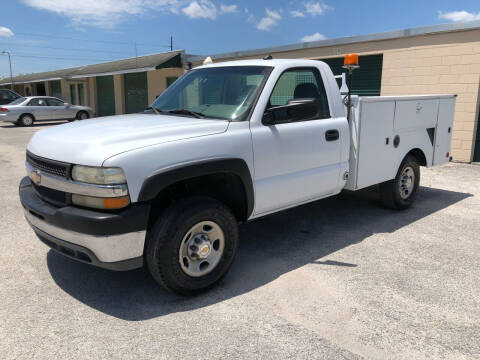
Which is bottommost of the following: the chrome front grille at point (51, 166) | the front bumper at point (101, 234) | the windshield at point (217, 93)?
the front bumper at point (101, 234)

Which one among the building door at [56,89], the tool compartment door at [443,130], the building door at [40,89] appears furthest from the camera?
the building door at [40,89]

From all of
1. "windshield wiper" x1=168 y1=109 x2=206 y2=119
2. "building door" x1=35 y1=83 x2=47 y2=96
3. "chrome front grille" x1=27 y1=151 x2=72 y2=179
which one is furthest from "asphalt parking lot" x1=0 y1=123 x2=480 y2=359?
"building door" x1=35 y1=83 x2=47 y2=96

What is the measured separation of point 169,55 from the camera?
20078 millimetres

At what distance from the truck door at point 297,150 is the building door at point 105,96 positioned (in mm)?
23965

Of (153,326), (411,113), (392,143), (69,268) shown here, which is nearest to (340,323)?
(153,326)

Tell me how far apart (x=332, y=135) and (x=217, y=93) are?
1.31 m

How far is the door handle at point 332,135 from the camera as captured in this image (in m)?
4.36

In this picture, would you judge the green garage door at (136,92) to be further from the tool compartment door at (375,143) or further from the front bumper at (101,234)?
the front bumper at (101,234)

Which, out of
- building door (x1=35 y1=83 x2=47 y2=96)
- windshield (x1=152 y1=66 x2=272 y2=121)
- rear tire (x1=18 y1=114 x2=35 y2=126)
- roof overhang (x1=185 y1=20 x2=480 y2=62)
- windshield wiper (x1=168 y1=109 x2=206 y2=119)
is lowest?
rear tire (x1=18 y1=114 x2=35 y2=126)

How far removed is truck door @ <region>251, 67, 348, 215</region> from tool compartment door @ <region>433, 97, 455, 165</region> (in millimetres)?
2407

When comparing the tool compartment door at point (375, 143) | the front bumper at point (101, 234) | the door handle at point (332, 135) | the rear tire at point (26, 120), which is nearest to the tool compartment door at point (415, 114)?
the tool compartment door at point (375, 143)

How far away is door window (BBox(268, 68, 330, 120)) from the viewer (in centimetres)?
429

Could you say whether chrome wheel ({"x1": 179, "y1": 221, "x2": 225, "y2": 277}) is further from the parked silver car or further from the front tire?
the parked silver car

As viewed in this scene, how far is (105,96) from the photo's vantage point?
89.8 ft
